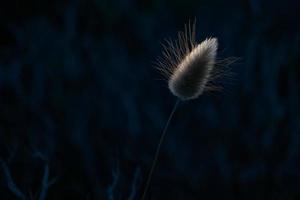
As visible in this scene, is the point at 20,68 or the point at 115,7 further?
the point at 115,7

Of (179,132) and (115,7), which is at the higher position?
(115,7)

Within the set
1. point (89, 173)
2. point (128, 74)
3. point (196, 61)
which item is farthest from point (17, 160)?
point (196, 61)

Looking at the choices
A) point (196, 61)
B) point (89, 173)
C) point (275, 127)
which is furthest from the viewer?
point (275, 127)

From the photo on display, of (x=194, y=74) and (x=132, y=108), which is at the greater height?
(x=194, y=74)

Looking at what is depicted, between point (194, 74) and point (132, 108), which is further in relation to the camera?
point (132, 108)

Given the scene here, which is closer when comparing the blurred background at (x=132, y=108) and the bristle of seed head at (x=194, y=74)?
the bristle of seed head at (x=194, y=74)

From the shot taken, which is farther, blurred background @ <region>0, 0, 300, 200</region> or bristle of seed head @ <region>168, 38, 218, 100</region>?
blurred background @ <region>0, 0, 300, 200</region>

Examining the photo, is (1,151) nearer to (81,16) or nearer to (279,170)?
(81,16)

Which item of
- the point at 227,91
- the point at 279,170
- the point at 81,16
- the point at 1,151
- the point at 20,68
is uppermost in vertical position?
the point at 81,16
